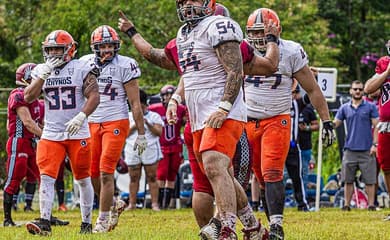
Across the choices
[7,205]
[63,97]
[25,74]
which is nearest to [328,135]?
[63,97]

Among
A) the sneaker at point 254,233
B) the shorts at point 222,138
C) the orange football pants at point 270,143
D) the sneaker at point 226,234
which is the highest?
the shorts at point 222,138

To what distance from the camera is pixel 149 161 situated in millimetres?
18109

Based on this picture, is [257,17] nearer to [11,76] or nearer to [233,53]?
[233,53]

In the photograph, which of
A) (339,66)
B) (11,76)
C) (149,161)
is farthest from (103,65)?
(339,66)

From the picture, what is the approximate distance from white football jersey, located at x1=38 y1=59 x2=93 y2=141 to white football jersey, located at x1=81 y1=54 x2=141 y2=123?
942 mm

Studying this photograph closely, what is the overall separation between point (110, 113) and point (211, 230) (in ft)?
13.3

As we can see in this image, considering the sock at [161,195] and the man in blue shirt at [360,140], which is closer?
the man in blue shirt at [360,140]

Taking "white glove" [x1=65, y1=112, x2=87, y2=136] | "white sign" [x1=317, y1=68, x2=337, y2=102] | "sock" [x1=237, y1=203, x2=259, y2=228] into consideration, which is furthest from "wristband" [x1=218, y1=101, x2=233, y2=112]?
"white sign" [x1=317, y1=68, x2=337, y2=102]

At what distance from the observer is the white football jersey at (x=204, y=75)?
27.3 feet

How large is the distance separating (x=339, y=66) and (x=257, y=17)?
86.0 feet

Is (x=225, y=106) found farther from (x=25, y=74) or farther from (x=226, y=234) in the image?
(x=25, y=74)

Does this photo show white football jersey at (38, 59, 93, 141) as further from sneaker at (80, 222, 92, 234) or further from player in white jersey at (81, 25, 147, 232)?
sneaker at (80, 222, 92, 234)

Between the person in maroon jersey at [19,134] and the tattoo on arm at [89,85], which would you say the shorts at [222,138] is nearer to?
the tattoo on arm at [89,85]

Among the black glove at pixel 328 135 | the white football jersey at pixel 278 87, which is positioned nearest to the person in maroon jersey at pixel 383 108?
the white football jersey at pixel 278 87
